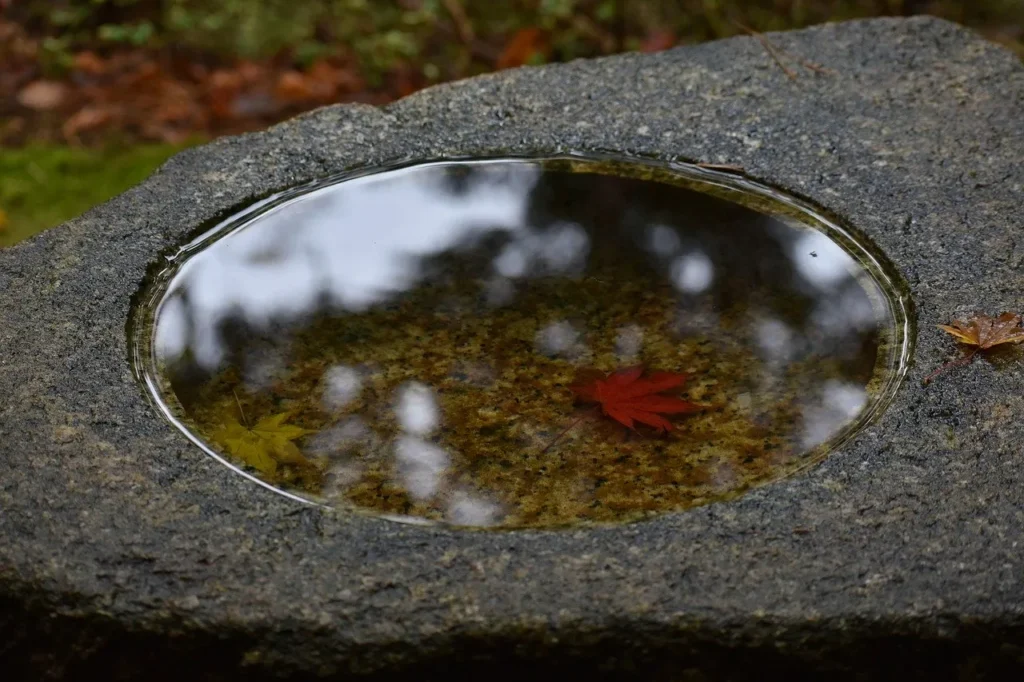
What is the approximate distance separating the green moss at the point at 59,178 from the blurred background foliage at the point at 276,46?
2.2 inches

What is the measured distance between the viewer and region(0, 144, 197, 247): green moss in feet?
10.1

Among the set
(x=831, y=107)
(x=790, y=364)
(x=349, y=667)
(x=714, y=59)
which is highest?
(x=714, y=59)

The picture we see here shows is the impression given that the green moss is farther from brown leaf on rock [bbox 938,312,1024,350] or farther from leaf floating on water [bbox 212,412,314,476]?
brown leaf on rock [bbox 938,312,1024,350]

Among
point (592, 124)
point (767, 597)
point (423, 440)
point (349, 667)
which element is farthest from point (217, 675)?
point (592, 124)

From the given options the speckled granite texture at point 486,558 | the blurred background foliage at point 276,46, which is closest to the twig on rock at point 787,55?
the speckled granite texture at point 486,558

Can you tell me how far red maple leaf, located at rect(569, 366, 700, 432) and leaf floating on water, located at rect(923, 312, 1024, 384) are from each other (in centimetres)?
36

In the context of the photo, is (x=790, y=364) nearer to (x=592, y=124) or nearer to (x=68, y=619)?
(x=592, y=124)

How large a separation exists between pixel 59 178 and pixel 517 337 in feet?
6.55

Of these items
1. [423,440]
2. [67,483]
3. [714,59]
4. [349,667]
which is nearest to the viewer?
[349,667]

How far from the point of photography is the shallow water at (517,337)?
154 centimetres

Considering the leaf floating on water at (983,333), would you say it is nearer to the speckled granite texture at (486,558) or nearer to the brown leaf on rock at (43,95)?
the speckled granite texture at (486,558)

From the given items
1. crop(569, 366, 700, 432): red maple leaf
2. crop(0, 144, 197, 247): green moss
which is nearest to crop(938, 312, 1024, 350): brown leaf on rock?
crop(569, 366, 700, 432): red maple leaf

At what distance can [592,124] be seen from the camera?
2152mm

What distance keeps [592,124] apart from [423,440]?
831 millimetres
